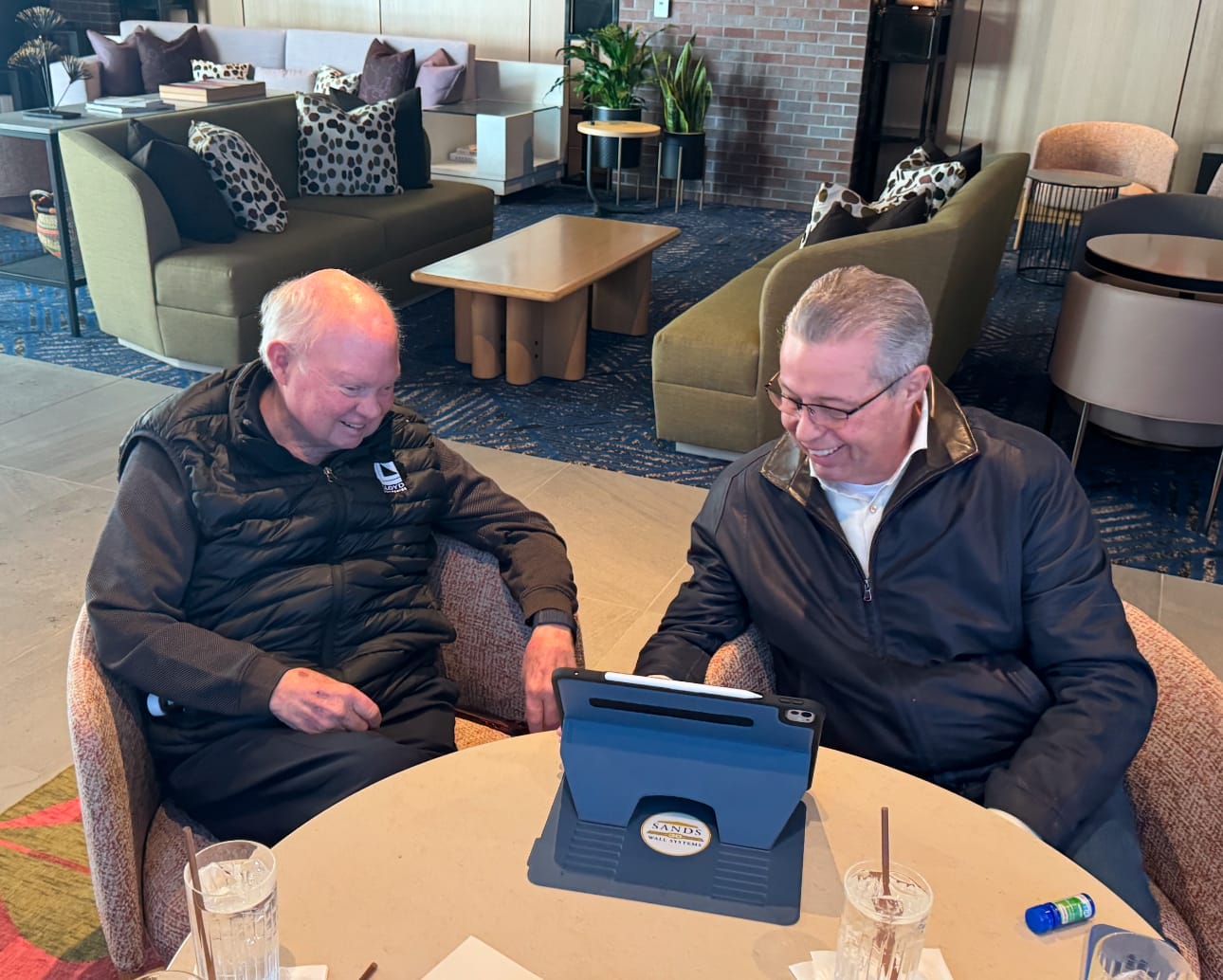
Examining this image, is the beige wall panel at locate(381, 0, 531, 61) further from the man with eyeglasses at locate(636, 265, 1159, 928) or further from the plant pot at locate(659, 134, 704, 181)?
the man with eyeglasses at locate(636, 265, 1159, 928)

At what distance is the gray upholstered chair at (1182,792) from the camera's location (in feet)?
4.81

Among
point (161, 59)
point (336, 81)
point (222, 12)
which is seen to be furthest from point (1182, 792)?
point (222, 12)

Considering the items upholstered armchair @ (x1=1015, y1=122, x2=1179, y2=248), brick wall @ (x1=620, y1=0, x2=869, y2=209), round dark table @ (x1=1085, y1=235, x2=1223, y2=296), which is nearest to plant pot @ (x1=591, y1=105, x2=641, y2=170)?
brick wall @ (x1=620, y1=0, x2=869, y2=209)

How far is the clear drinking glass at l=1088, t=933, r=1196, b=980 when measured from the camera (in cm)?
101

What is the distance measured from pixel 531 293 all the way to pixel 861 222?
1.15 meters

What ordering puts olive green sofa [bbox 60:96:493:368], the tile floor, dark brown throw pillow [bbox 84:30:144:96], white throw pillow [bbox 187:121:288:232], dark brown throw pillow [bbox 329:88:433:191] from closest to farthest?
the tile floor → olive green sofa [bbox 60:96:493:368] → white throw pillow [bbox 187:121:288:232] → dark brown throw pillow [bbox 329:88:433:191] → dark brown throw pillow [bbox 84:30:144:96]

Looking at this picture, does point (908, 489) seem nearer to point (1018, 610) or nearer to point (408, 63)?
point (1018, 610)

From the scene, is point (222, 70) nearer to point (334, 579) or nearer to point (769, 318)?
point (769, 318)

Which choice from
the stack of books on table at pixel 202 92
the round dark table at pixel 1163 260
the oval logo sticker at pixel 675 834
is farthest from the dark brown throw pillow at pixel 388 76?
the oval logo sticker at pixel 675 834

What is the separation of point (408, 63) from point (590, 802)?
743cm

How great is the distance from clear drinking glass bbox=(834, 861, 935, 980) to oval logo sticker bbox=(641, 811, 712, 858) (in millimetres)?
194

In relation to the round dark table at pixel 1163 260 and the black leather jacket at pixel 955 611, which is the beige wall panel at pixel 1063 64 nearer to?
the round dark table at pixel 1163 260

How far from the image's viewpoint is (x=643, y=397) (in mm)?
4484

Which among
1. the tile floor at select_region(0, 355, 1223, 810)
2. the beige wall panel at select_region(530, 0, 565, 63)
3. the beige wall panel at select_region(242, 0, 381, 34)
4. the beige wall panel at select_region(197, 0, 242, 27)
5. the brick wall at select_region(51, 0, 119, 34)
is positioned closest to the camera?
the tile floor at select_region(0, 355, 1223, 810)
